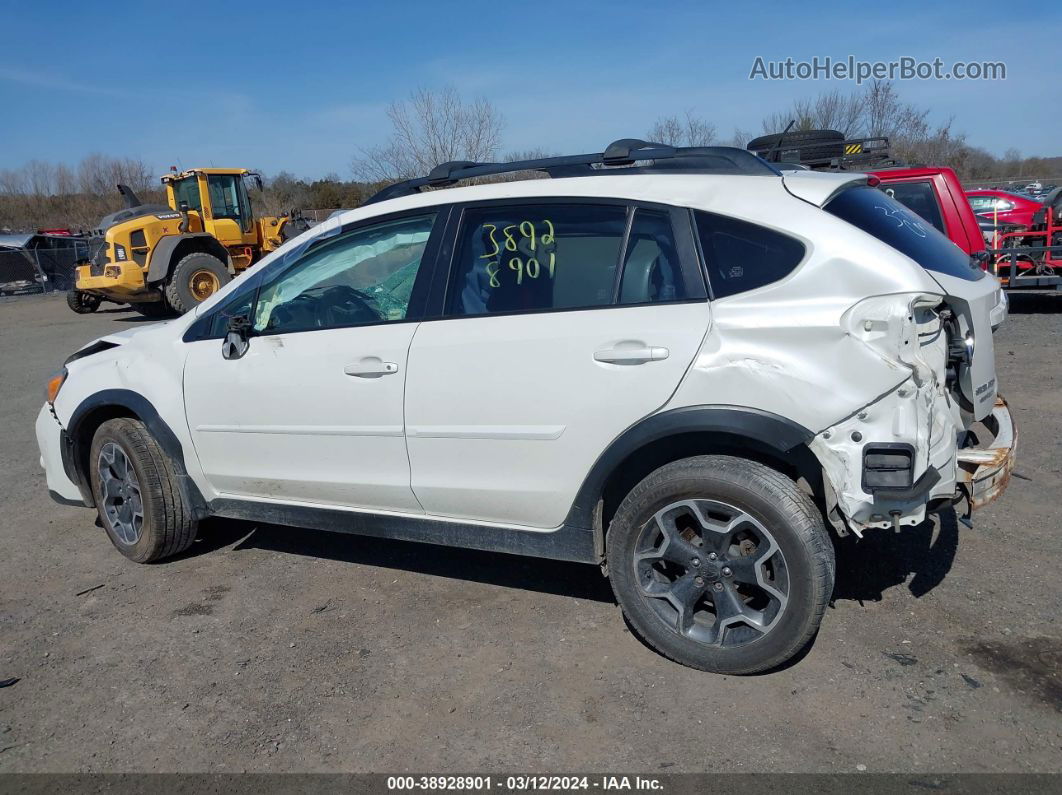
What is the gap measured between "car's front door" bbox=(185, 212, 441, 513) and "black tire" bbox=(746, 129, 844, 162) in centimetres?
505

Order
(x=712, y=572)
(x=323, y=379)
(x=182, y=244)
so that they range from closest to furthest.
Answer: (x=712, y=572), (x=323, y=379), (x=182, y=244)

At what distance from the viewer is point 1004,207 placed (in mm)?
15359

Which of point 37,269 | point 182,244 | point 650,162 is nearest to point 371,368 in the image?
point 650,162

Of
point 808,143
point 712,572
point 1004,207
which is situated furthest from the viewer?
point 1004,207

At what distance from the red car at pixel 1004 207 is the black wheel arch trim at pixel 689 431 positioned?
1288 cm

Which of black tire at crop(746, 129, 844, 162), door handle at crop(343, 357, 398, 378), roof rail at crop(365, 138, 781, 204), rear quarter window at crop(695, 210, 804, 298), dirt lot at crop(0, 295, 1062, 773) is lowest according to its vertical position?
dirt lot at crop(0, 295, 1062, 773)

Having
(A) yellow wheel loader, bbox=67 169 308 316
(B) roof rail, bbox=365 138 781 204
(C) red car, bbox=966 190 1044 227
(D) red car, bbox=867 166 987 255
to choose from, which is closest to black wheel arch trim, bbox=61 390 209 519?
(B) roof rail, bbox=365 138 781 204

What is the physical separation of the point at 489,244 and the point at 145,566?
104 inches

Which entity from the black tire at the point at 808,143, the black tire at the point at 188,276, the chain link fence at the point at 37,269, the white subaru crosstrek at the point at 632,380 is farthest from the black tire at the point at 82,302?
the white subaru crosstrek at the point at 632,380

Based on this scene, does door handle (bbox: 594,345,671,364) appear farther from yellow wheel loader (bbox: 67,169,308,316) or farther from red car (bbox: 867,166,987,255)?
yellow wheel loader (bbox: 67,169,308,316)

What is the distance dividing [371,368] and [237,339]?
2.73 feet

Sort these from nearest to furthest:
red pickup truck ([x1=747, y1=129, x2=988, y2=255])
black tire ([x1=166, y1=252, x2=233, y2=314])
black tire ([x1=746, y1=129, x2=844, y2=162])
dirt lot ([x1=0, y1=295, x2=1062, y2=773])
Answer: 1. dirt lot ([x1=0, y1=295, x2=1062, y2=773])
2. red pickup truck ([x1=747, y1=129, x2=988, y2=255])
3. black tire ([x1=746, y1=129, x2=844, y2=162])
4. black tire ([x1=166, y1=252, x2=233, y2=314])

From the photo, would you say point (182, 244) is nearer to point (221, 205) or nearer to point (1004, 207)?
point (221, 205)

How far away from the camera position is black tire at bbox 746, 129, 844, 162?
804cm
